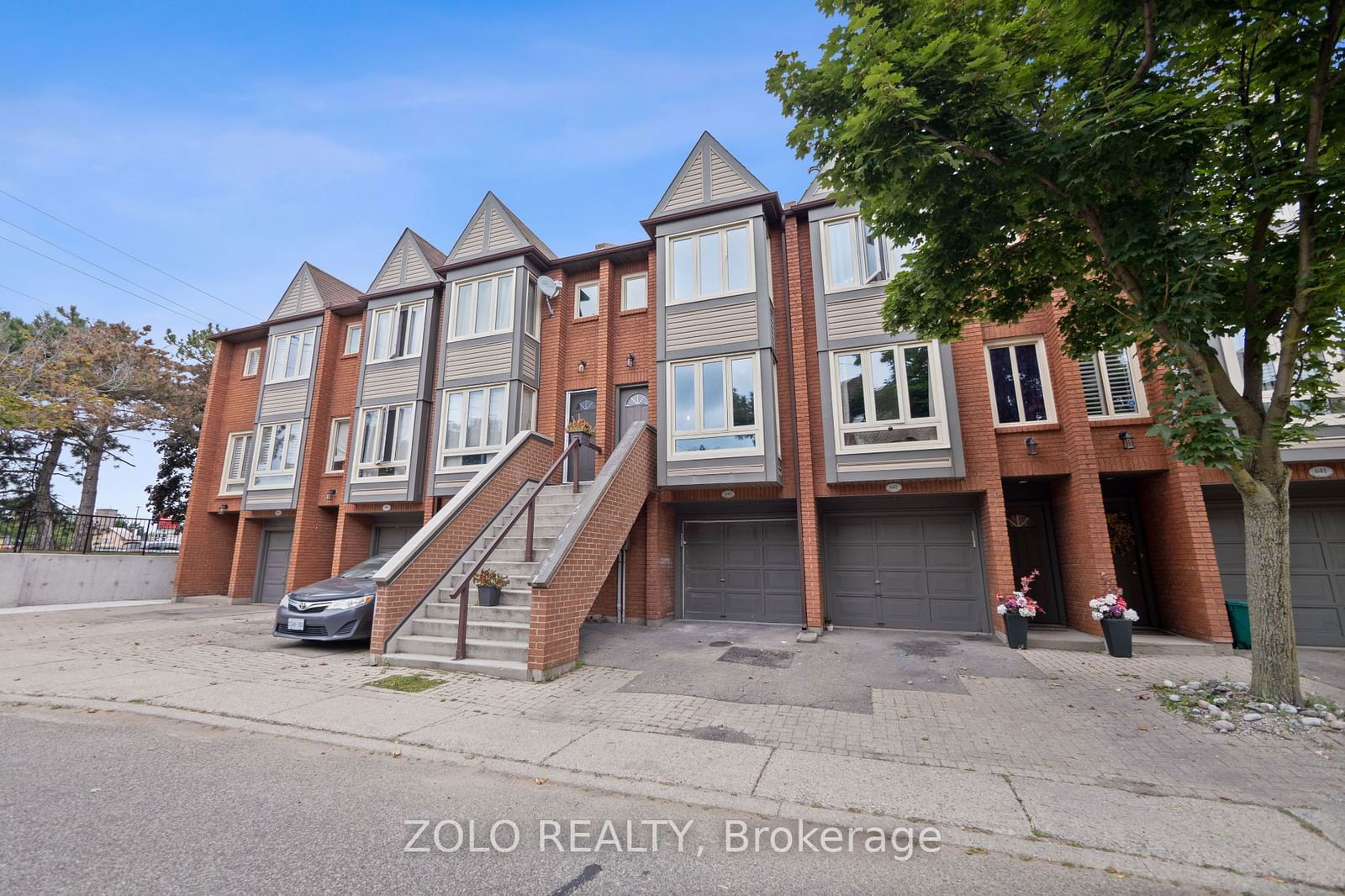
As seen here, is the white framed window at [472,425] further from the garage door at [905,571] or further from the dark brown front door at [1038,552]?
the dark brown front door at [1038,552]

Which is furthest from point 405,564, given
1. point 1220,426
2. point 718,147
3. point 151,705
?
point 718,147

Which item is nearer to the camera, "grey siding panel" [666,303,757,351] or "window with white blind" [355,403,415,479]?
"grey siding panel" [666,303,757,351]

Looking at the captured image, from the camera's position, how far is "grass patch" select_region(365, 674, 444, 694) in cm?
649

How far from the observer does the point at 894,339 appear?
33.3 ft

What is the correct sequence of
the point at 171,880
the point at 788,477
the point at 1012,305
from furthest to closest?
1. the point at 788,477
2. the point at 1012,305
3. the point at 171,880

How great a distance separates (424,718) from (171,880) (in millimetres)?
2761

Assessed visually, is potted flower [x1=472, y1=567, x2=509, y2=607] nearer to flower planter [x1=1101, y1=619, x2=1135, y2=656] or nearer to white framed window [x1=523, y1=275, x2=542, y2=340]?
white framed window [x1=523, y1=275, x2=542, y2=340]

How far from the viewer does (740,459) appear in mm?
10547

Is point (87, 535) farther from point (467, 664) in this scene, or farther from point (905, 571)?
point (905, 571)

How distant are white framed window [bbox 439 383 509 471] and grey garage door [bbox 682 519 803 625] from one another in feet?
16.4

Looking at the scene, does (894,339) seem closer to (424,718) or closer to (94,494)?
(424,718)

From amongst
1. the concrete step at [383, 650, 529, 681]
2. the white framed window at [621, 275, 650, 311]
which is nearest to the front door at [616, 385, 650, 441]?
the white framed window at [621, 275, 650, 311]

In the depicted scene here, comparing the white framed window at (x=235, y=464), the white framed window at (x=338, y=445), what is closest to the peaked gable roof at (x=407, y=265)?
the white framed window at (x=338, y=445)

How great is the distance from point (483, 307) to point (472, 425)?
308cm
